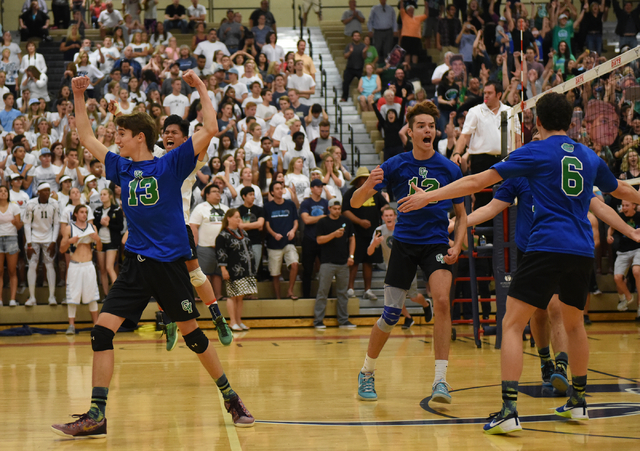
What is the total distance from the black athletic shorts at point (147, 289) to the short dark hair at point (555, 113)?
111 inches

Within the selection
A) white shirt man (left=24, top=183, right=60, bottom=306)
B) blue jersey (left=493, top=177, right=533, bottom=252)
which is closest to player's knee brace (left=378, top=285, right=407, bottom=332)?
blue jersey (left=493, top=177, right=533, bottom=252)

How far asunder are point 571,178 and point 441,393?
1.98 m

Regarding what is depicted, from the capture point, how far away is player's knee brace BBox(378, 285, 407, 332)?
593 cm

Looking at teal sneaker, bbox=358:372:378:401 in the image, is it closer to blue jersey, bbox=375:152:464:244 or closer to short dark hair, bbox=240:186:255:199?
blue jersey, bbox=375:152:464:244

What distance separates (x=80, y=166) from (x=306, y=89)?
573cm

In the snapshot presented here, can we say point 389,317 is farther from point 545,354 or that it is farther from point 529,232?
point 545,354

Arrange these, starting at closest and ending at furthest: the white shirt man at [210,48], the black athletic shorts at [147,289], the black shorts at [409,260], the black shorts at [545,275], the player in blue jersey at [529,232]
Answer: the black shorts at [545,275] → the black athletic shorts at [147,289] → the player in blue jersey at [529,232] → the black shorts at [409,260] → the white shirt man at [210,48]

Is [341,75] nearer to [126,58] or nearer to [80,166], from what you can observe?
[126,58]

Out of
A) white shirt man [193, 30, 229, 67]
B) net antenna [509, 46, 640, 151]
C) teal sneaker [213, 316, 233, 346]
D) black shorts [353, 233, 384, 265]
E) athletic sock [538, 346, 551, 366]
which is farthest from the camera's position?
white shirt man [193, 30, 229, 67]

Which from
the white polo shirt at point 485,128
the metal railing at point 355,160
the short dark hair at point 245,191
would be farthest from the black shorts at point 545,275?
the metal railing at point 355,160

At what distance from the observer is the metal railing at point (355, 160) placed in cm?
1539

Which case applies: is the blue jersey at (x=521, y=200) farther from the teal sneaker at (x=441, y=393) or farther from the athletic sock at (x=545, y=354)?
the teal sneaker at (x=441, y=393)

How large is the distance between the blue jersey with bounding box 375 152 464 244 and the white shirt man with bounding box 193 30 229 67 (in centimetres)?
1249

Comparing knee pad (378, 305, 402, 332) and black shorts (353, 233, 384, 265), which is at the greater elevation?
knee pad (378, 305, 402, 332)
